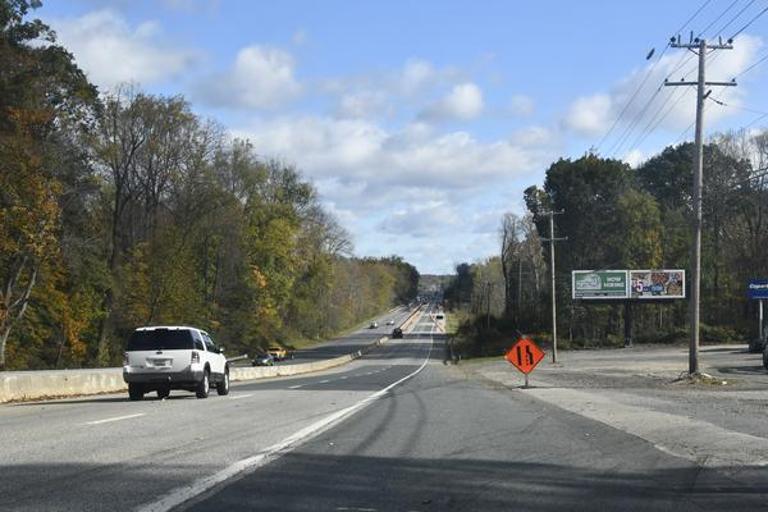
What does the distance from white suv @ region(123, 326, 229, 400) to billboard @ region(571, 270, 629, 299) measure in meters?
64.7

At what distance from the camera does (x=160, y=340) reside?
23.8 meters

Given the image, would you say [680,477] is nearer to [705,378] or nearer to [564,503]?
[564,503]

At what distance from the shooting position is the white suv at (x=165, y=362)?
23.3 meters

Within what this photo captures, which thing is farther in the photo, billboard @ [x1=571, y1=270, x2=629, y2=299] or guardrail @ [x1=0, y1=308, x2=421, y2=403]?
billboard @ [x1=571, y1=270, x2=629, y2=299]

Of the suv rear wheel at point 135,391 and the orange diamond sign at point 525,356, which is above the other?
the orange diamond sign at point 525,356

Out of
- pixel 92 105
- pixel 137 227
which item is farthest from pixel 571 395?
pixel 137 227

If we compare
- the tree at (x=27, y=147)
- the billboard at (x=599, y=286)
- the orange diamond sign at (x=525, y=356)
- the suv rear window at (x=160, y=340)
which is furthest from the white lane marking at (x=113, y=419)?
the billboard at (x=599, y=286)

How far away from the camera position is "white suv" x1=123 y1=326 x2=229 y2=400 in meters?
23.3

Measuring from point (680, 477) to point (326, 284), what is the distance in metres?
114

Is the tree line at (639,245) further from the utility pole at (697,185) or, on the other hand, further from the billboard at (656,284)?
the utility pole at (697,185)

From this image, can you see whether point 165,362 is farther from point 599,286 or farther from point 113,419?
point 599,286

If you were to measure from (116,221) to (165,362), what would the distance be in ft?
145

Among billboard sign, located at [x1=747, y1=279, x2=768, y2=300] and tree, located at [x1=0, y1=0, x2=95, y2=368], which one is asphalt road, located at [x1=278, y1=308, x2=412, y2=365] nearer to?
tree, located at [x1=0, y1=0, x2=95, y2=368]

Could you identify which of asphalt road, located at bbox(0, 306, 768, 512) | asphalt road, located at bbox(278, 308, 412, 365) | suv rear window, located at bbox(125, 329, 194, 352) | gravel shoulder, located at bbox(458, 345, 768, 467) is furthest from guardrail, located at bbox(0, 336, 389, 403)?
asphalt road, located at bbox(278, 308, 412, 365)
